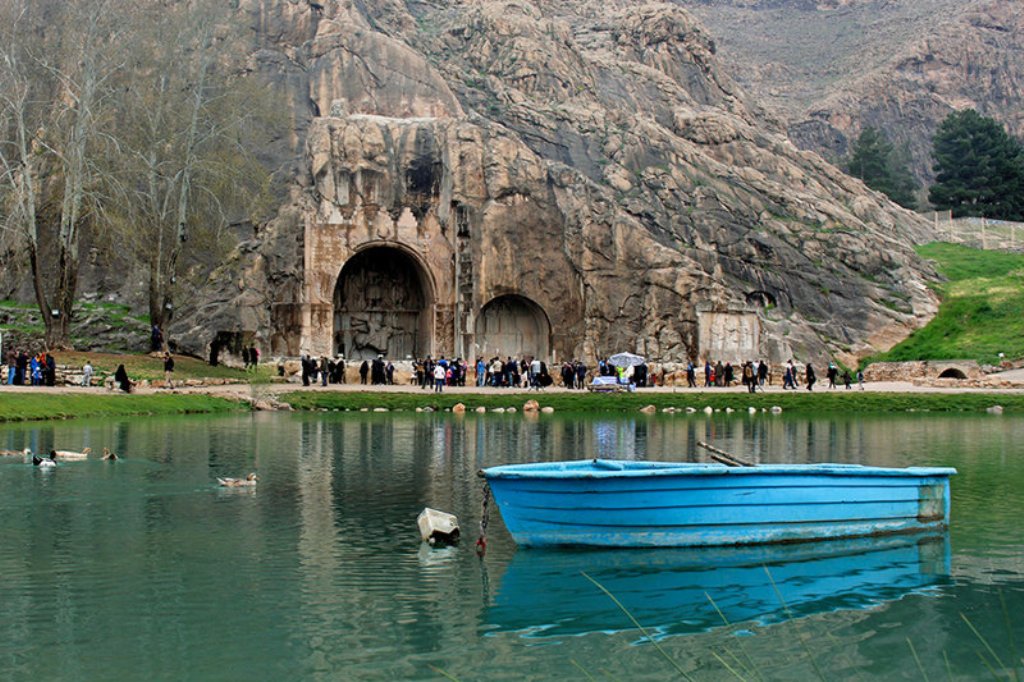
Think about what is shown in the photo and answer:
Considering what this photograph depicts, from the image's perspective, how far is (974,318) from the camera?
208 ft

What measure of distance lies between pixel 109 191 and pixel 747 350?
3259 centimetres

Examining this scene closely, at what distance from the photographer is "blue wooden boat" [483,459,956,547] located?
15.8 meters

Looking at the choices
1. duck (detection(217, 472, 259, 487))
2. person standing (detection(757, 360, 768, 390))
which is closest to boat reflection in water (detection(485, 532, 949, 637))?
duck (detection(217, 472, 259, 487))

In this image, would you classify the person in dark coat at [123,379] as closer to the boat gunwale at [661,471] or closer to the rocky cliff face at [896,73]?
the boat gunwale at [661,471]

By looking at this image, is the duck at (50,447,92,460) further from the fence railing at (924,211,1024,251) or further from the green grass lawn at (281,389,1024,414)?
the fence railing at (924,211,1024,251)

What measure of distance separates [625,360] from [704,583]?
41724mm

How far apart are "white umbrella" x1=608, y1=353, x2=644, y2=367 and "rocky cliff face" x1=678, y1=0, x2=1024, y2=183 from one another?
3418 inches

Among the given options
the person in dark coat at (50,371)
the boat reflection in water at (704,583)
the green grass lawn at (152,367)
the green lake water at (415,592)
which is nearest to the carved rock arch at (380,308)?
the green grass lawn at (152,367)

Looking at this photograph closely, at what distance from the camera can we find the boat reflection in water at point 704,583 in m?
13.0

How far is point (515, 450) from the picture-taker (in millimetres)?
28641

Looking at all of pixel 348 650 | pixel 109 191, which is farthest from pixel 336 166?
pixel 348 650

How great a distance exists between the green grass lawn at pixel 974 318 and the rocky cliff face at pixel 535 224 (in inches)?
54.1

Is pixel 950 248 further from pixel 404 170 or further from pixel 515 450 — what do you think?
pixel 515 450

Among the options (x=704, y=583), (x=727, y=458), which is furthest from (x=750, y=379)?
(x=704, y=583)
